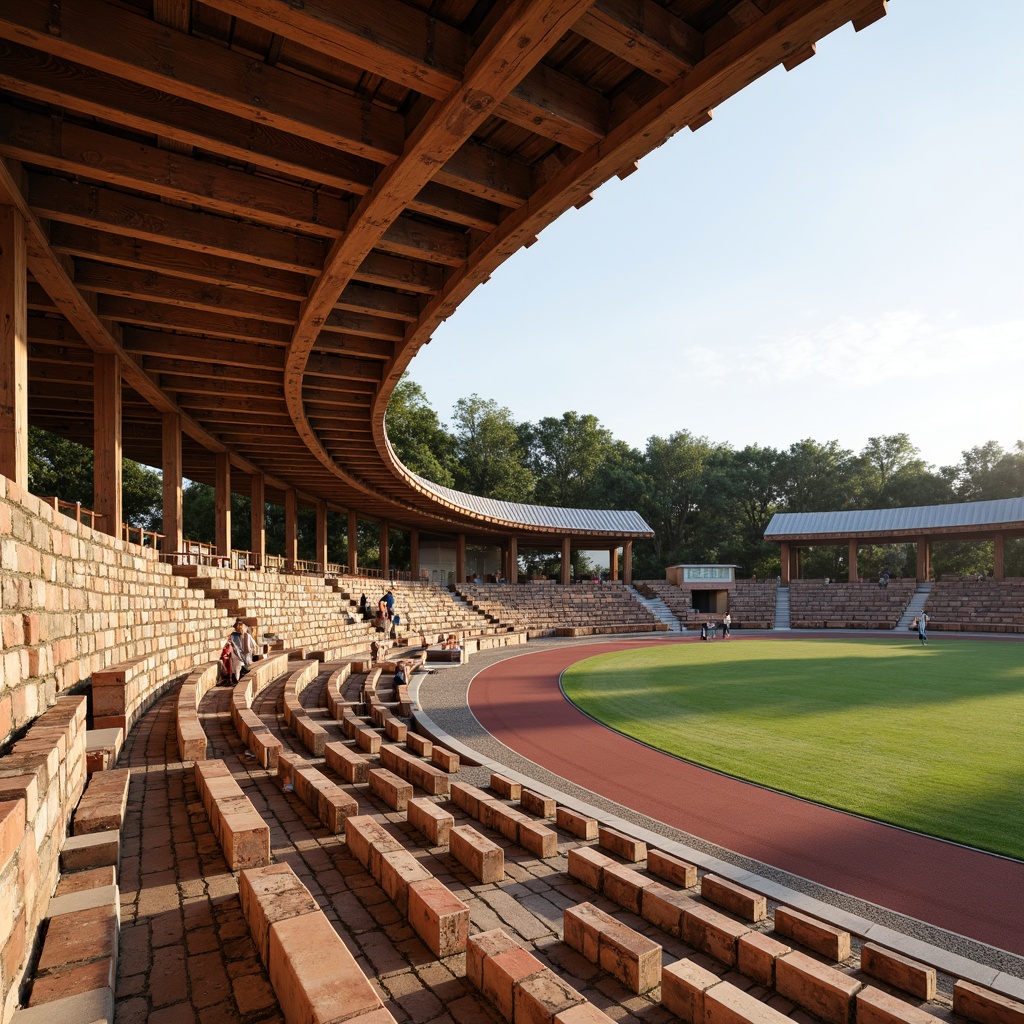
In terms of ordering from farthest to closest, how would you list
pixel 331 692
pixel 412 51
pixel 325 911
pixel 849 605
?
pixel 849 605
pixel 331 692
pixel 412 51
pixel 325 911

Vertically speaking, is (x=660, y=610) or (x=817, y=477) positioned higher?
(x=817, y=477)

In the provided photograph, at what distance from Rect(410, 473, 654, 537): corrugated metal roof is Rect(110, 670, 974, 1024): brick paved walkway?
88.5 feet

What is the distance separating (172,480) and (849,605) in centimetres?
4124

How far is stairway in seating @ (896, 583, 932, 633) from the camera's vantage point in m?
39.6

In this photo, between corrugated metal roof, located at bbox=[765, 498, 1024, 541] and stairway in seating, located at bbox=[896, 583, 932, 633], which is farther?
corrugated metal roof, located at bbox=[765, 498, 1024, 541]

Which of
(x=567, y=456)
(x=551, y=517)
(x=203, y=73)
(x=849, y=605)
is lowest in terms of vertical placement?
(x=849, y=605)

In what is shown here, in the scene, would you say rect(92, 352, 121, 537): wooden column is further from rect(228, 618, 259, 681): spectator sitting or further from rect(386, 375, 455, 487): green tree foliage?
rect(386, 375, 455, 487): green tree foliage

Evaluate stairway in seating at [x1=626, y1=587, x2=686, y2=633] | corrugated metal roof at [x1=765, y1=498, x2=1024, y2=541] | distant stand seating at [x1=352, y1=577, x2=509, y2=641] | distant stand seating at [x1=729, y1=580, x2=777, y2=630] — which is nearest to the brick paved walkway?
distant stand seating at [x1=352, y1=577, x2=509, y2=641]

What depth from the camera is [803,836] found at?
712 cm

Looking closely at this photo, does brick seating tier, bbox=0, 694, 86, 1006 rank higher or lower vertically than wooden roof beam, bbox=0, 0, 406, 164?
lower

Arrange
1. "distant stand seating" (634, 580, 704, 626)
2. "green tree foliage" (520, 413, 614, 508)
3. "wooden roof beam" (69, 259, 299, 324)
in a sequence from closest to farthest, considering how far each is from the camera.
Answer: "wooden roof beam" (69, 259, 299, 324), "distant stand seating" (634, 580, 704, 626), "green tree foliage" (520, 413, 614, 508)

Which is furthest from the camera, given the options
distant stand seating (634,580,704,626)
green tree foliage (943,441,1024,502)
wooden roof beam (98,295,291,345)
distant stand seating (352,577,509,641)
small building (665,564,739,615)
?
green tree foliage (943,441,1024,502)

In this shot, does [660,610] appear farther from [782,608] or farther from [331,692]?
[331,692]

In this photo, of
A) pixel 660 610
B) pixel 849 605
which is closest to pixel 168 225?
pixel 660 610
